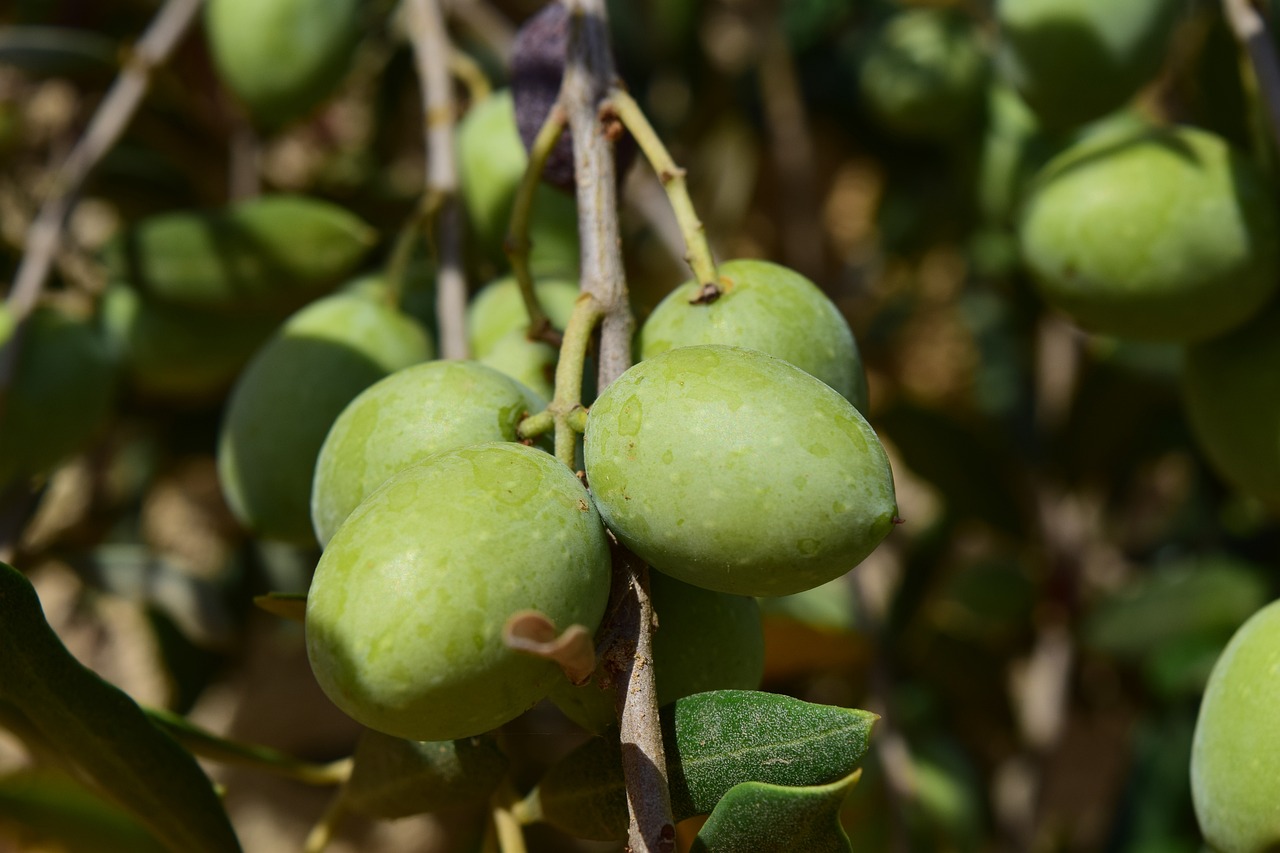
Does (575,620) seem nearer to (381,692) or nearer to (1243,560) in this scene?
(381,692)

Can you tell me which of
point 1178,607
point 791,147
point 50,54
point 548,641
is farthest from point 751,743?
point 791,147

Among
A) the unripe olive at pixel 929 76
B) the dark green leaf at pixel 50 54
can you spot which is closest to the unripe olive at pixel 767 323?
the unripe olive at pixel 929 76

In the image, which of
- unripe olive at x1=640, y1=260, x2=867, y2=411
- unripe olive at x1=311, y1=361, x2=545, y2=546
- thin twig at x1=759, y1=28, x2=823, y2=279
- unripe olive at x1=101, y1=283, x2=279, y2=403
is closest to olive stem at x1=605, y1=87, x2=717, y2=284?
unripe olive at x1=640, y1=260, x2=867, y2=411

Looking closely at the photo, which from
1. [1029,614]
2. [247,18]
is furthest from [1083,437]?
[247,18]

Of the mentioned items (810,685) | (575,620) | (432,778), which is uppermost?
(575,620)

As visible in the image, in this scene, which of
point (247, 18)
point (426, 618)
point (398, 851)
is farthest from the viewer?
point (398, 851)

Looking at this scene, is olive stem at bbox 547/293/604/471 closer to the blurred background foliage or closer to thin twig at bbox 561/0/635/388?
thin twig at bbox 561/0/635/388

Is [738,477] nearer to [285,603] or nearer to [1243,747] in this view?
[285,603]
